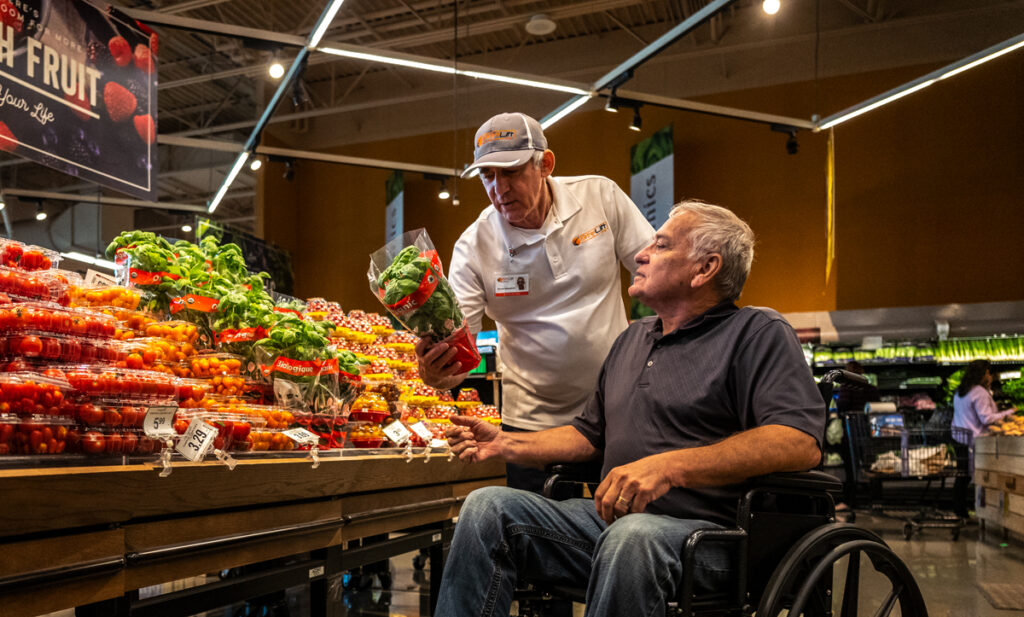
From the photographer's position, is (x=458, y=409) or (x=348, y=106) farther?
(x=348, y=106)

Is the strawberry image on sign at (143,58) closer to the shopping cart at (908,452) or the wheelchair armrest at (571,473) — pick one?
the wheelchair armrest at (571,473)

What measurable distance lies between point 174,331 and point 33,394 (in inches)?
32.0

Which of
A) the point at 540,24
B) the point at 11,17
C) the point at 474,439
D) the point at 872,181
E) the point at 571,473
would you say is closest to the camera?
the point at 474,439

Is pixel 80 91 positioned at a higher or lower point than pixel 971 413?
higher

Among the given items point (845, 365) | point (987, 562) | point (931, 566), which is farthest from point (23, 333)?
point (845, 365)

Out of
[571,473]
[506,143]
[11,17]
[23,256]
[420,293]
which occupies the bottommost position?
[571,473]

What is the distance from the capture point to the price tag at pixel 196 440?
70.1 inches

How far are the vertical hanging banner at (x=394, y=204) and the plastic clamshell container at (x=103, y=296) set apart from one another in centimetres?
1018

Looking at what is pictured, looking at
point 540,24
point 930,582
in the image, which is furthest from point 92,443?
point 540,24

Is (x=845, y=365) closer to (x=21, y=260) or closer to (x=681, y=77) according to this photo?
(x=681, y=77)

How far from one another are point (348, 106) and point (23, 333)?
12.5 meters

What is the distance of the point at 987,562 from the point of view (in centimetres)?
577

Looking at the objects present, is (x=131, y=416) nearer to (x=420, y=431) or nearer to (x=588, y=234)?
(x=420, y=431)

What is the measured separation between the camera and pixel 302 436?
90.1 inches
